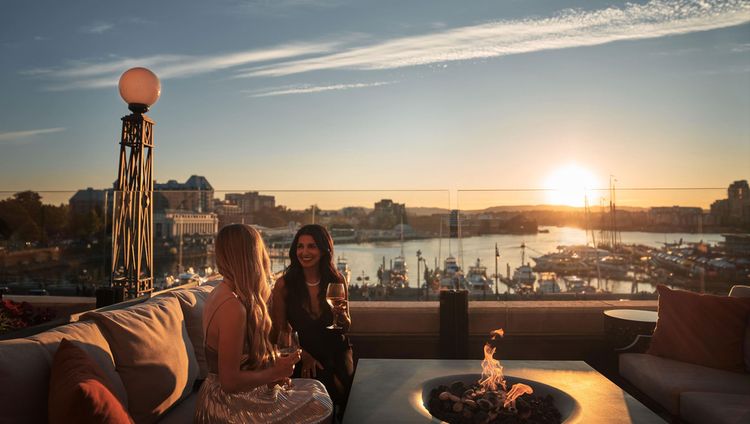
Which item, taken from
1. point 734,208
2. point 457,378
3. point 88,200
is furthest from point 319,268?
point 734,208

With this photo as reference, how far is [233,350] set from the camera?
1.79 metres

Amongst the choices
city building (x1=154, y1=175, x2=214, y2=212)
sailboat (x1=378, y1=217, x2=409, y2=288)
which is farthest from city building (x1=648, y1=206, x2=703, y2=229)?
city building (x1=154, y1=175, x2=214, y2=212)

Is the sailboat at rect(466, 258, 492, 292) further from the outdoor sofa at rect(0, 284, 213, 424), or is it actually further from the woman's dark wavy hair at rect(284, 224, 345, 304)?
the outdoor sofa at rect(0, 284, 213, 424)

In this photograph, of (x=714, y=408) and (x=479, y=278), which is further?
(x=479, y=278)

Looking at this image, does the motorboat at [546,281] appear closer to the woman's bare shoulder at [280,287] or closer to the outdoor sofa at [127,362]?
the woman's bare shoulder at [280,287]

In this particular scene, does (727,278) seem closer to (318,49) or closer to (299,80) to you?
(318,49)

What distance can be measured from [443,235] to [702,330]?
2525 millimetres

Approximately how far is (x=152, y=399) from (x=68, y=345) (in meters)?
0.58

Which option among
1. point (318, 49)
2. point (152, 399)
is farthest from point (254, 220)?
point (318, 49)

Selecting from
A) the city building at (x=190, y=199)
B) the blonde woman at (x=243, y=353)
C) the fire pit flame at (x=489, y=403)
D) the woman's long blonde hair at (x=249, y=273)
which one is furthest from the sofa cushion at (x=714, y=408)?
the city building at (x=190, y=199)

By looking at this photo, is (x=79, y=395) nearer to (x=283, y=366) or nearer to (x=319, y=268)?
(x=283, y=366)

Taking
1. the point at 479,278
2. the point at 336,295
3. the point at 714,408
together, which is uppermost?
the point at 336,295

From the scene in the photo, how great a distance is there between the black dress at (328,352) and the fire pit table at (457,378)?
362mm

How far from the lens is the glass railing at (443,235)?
482 centimetres
